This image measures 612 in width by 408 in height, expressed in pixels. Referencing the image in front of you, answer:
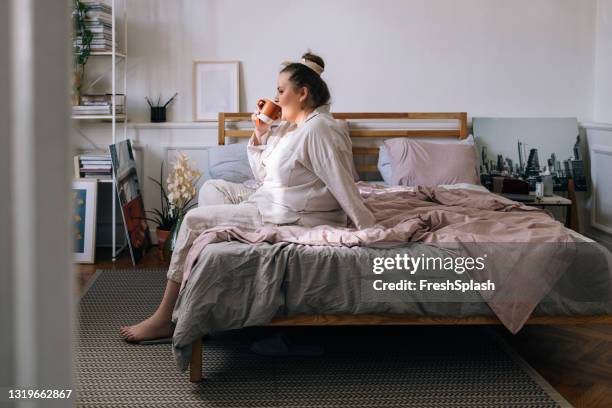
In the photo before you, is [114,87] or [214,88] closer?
[114,87]

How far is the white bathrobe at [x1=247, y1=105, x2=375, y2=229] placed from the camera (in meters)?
2.98

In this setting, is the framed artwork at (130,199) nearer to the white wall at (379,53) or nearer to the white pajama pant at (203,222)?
the white wall at (379,53)

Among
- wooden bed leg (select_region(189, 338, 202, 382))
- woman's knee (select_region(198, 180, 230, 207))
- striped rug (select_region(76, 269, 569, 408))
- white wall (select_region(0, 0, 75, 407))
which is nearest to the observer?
white wall (select_region(0, 0, 75, 407))

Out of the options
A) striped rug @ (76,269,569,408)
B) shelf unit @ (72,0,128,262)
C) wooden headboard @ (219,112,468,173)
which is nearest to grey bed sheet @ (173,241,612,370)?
striped rug @ (76,269,569,408)

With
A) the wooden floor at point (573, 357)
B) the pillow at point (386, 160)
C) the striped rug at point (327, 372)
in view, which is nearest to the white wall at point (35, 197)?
the striped rug at point (327, 372)

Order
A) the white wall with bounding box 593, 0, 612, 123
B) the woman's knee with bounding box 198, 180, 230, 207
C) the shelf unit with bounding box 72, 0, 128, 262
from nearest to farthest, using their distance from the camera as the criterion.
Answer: the woman's knee with bounding box 198, 180, 230, 207, the shelf unit with bounding box 72, 0, 128, 262, the white wall with bounding box 593, 0, 612, 123

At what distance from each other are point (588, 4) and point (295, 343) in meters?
3.35

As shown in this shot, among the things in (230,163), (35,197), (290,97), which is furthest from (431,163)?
(35,197)

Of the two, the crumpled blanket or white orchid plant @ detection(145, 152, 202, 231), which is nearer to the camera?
the crumpled blanket

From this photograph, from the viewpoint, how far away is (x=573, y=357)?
3086 millimetres

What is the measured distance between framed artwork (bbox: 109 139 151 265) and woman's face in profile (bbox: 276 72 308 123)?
1.62 metres

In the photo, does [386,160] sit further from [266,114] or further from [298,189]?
[298,189]

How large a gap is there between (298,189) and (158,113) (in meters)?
2.29

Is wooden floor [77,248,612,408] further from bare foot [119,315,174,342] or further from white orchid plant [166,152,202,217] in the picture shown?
white orchid plant [166,152,202,217]
